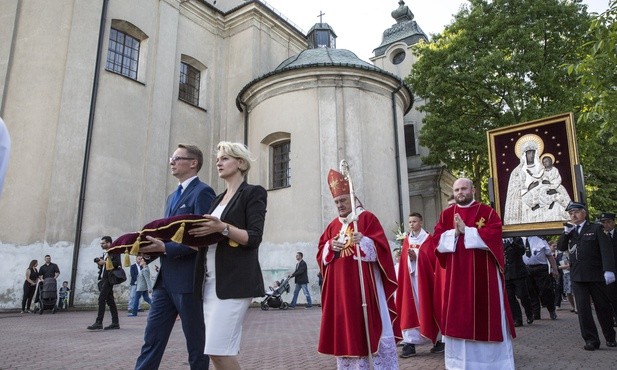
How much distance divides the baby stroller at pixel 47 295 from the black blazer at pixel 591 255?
13095 millimetres

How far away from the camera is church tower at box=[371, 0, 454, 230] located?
1043 inches

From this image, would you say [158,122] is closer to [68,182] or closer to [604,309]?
[68,182]

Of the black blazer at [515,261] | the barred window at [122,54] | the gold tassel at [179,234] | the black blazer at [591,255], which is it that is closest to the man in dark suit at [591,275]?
the black blazer at [591,255]

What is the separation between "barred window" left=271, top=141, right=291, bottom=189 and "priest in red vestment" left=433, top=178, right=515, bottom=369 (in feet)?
46.7

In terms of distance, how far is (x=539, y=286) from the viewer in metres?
11.0

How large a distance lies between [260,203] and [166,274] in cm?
93

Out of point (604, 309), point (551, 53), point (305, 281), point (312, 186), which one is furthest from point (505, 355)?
point (551, 53)

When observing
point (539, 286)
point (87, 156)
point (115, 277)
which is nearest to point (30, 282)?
point (87, 156)

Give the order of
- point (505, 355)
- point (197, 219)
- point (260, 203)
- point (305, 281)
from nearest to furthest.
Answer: point (197, 219), point (260, 203), point (505, 355), point (305, 281)

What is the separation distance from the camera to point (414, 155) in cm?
2741

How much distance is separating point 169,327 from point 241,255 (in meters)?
0.97

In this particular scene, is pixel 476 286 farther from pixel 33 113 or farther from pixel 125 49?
pixel 125 49

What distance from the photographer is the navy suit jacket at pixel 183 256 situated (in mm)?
3469

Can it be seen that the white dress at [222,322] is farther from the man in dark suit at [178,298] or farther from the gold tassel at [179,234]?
the gold tassel at [179,234]
